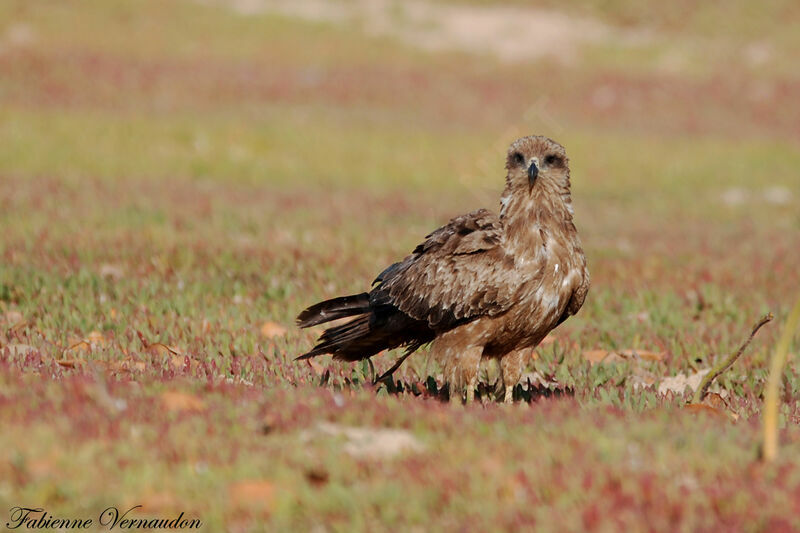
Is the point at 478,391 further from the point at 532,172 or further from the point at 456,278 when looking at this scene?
the point at 532,172

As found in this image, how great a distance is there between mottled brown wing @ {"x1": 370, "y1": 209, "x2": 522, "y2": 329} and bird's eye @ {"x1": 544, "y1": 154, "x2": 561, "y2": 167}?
46 centimetres

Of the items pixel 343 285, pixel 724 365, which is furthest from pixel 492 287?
pixel 343 285

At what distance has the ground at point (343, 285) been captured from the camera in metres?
4.13

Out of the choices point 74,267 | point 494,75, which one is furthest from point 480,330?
point 494,75

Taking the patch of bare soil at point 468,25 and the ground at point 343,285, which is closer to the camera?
the ground at point 343,285

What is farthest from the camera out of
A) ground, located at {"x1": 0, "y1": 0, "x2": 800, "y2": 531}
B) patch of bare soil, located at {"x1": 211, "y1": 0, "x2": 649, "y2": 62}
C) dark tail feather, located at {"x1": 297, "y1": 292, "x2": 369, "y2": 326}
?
patch of bare soil, located at {"x1": 211, "y1": 0, "x2": 649, "y2": 62}

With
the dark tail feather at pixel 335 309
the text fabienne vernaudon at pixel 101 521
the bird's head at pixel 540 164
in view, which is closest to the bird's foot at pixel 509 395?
the dark tail feather at pixel 335 309

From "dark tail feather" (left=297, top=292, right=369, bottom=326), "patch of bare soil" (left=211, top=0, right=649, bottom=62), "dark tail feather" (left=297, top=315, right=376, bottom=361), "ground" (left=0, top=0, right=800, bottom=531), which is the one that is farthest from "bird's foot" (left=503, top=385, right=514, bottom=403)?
"patch of bare soil" (left=211, top=0, right=649, bottom=62)

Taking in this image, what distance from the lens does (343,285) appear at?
10.6 metres

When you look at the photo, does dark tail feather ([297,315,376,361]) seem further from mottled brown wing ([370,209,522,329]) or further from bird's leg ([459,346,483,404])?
bird's leg ([459,346,483,404])

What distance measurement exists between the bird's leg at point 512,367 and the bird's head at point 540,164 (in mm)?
1005

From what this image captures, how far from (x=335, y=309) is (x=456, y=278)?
92cm

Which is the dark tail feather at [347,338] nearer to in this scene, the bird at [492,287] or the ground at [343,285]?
the bird at [492,287]

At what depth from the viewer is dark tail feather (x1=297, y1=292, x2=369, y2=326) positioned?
6777mm
